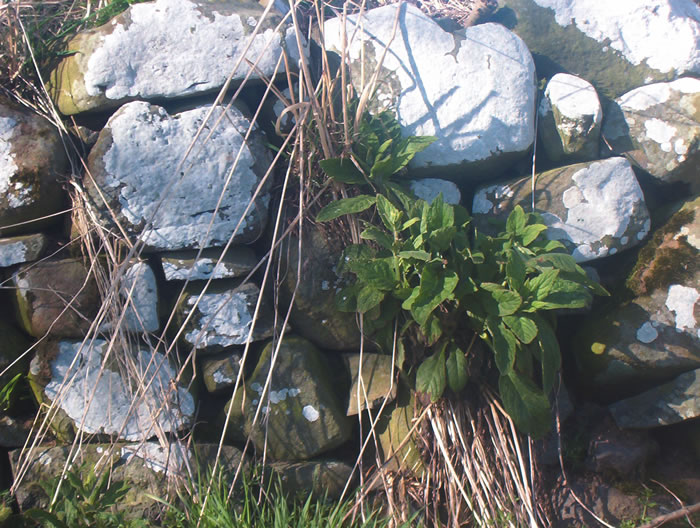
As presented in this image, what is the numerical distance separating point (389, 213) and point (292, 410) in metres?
0.94

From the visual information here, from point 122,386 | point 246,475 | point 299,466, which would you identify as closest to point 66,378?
point 122,386

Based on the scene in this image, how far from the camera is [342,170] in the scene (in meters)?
2.32

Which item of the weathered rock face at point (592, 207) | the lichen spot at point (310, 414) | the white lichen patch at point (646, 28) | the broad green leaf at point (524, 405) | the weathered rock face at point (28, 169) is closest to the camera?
the broad green leaf at point (524, 405)

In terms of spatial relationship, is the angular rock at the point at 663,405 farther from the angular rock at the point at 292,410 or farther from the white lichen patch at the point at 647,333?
the angular rock at the point at 292,410

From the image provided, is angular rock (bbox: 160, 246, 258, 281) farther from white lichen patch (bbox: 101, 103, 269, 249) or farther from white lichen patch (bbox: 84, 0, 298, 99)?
white lichen patch (bbox: 84, 0, 298, 99)

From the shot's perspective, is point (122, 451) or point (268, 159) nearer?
point (122, 451)

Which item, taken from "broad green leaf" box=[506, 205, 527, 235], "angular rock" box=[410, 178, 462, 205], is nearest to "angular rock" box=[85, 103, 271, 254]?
"angular rock" box=[410, 178, 462, 205]

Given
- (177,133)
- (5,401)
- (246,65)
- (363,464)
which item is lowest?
(363,464)

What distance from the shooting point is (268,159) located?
2436 millimetres

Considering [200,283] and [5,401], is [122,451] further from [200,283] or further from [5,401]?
[200,283]

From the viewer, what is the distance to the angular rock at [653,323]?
228cm

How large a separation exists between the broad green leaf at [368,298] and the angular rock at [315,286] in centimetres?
26

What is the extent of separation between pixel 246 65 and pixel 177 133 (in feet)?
1.46

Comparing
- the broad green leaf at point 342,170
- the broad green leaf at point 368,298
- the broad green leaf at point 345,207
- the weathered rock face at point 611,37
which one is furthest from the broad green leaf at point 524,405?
the weathered rock face at point 611,37
